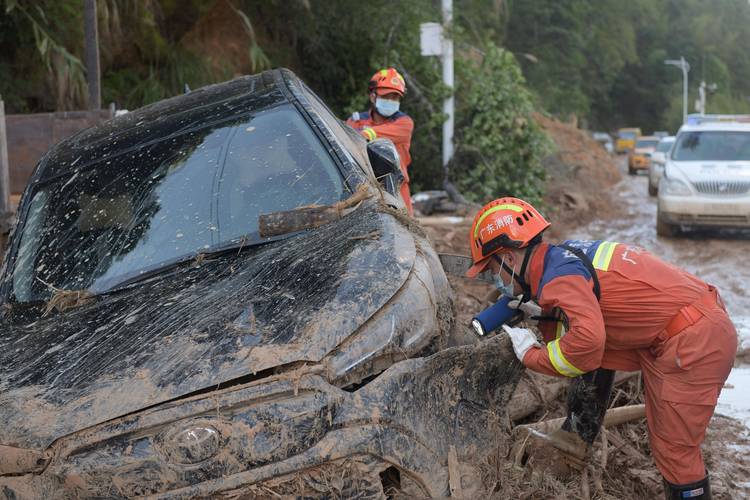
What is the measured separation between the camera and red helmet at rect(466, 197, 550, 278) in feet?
10.8

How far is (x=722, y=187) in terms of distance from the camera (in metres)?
12.1

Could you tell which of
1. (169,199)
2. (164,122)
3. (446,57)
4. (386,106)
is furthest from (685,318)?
(446,57)

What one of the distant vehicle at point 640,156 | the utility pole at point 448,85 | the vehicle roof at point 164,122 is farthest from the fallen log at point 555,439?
the distant vehicle at point 640,156

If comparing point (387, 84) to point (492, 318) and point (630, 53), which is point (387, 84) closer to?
point (492, 318)

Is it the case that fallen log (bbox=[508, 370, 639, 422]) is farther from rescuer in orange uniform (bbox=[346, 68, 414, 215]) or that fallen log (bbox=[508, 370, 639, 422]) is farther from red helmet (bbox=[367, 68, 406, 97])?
red helmet (bbox=[367, 68, 406, 97])

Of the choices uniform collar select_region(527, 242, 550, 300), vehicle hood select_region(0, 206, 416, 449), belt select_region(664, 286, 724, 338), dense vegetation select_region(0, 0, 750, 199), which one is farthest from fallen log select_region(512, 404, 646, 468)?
dense vegetation select_region(0, 0, 750, 199)

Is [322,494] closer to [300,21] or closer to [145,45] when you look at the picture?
[145,45]

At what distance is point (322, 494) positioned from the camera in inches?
96.8

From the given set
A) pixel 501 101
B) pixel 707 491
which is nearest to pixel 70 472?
pixel 707 491

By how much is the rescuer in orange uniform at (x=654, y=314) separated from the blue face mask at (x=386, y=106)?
353cm

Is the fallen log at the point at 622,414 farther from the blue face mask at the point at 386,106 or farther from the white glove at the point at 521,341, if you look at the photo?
the blue face mask at the point at 386,106

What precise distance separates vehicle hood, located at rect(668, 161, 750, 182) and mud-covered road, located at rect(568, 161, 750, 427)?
35.3 inches

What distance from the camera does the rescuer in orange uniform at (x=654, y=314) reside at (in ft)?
10.9

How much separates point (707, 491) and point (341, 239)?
5.57 ft
